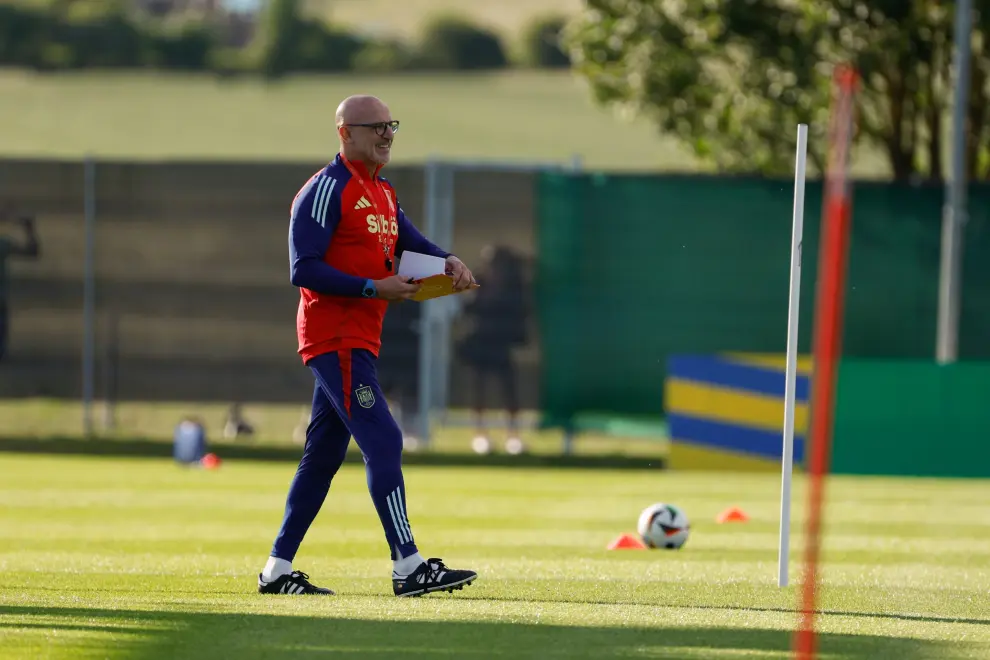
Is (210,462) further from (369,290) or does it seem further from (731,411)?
A: (369,290)

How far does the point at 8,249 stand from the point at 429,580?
1241 centimetres

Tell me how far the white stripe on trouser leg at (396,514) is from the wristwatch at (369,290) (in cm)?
84

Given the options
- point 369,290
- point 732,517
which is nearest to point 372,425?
point 369,290

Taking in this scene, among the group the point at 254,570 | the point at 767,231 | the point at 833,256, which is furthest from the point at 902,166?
the point at 833,256

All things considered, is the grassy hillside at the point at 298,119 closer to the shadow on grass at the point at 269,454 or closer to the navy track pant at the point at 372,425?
the shadow on grass at the point at 269,454

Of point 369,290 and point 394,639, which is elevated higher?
point 369,290

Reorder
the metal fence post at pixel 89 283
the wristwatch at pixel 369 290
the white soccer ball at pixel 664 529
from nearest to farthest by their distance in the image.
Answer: the wristwatch at pixel 369 290
the white soccer ball at pixel 664 529
the metal fence post at pixel 89 283

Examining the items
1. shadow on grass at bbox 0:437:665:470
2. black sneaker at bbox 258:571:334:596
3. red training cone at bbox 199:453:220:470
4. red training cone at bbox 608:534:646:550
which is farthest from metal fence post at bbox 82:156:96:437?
black sneaker at bbox 258:571:334:596

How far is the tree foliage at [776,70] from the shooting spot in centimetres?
2219

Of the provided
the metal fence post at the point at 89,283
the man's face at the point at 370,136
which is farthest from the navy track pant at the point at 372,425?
the metal fence post at the point at 89,283

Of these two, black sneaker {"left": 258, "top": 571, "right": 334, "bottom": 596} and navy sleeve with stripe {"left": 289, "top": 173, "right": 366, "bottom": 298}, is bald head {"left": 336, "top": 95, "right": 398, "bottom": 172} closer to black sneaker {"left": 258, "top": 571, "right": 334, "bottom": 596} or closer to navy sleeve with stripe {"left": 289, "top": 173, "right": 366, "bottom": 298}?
navy sleeve with stripe {"left": 289, "top": 173, "right": 366, "bottom": 298}

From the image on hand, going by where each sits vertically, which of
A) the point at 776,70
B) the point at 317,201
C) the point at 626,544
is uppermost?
the point at 776,70

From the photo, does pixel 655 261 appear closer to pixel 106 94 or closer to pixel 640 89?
pixel 640 89

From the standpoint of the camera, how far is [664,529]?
35.1ft
